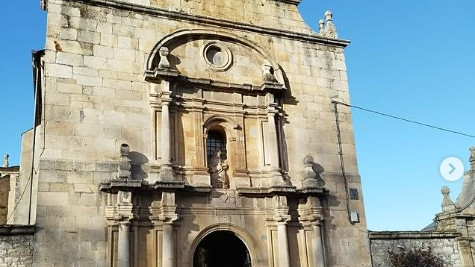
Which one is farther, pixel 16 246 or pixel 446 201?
pixel 446 201

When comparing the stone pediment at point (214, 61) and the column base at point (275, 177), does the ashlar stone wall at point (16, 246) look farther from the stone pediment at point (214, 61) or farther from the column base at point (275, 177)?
the column base at point (275, 177)

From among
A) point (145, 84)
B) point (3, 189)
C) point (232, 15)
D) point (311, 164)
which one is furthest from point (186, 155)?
point (3, 189)

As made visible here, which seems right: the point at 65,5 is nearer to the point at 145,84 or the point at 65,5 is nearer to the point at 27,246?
the point at 145,84

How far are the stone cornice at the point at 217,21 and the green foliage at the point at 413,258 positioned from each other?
5.82 metres

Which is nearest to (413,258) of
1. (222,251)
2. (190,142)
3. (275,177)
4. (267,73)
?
(275,177)

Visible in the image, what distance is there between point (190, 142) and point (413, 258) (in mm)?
6316

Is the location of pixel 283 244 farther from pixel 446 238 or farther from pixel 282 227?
pixel 446 238

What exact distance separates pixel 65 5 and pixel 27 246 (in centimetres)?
539

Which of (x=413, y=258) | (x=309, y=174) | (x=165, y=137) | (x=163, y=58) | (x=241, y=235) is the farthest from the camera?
(x=413, y=258)

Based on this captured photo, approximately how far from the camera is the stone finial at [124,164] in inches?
445

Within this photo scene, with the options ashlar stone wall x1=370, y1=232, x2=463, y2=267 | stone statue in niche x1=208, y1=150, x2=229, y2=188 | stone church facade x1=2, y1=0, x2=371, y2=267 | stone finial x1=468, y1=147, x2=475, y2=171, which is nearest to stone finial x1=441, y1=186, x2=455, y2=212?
ashlar stone wall x1=370, y1=232, x2=463, y2=267

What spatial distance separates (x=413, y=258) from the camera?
1351 cm

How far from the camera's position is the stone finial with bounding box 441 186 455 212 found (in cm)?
1488

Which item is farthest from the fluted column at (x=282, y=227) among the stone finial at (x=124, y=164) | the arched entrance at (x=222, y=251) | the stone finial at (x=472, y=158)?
the stone finial at (x=472, y=158)
